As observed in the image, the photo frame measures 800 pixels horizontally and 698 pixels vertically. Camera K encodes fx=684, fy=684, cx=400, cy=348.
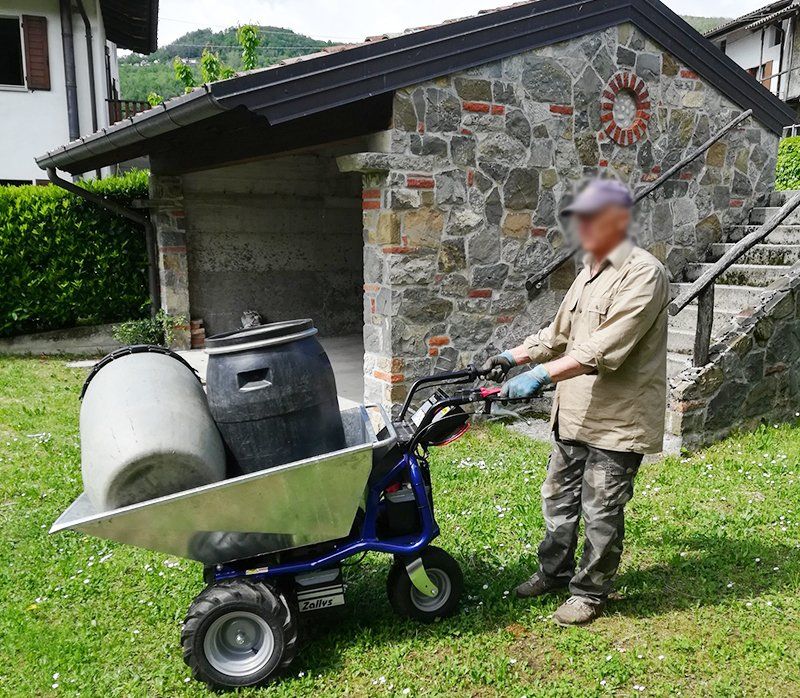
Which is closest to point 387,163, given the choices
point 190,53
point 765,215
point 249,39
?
point 765,215

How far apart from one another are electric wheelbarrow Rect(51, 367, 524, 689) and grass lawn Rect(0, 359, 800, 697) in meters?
0.16

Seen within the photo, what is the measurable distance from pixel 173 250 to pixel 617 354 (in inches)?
289

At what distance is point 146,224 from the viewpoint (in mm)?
9219

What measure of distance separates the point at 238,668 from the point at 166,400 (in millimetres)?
1161

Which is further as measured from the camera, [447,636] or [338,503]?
[447,636]

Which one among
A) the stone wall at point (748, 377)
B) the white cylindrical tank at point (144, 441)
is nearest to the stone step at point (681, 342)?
the stone wall at point (748, 377)

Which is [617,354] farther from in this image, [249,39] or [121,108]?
[249,39]

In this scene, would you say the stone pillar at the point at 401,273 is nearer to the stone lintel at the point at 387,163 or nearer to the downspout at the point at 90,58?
the stone lintel at the point at 387,163

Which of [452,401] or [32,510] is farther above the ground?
[452,401]

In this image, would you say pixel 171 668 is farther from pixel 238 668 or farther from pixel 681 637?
pixel 681 637

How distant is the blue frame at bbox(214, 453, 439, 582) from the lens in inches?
112

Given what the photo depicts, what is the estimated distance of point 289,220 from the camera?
31.8ft

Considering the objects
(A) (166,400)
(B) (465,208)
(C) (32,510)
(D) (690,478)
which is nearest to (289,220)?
(B) (465,208)

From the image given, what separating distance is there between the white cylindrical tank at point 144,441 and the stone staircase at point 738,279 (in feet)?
14.1
